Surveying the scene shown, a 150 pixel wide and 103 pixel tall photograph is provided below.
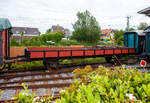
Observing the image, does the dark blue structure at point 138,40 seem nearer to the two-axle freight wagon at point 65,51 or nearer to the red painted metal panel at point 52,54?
the two-axle freight wagon at point 65,51

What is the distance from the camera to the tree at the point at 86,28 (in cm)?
2684

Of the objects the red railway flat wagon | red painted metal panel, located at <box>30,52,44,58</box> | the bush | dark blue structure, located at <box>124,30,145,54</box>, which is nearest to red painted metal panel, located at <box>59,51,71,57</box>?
the red railway flat wagon

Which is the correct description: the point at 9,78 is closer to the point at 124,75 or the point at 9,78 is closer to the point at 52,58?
the point at 52,58

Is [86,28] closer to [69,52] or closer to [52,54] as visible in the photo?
[69,52]

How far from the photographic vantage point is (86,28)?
1062 inches

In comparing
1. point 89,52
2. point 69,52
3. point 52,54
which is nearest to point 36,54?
point 52,54

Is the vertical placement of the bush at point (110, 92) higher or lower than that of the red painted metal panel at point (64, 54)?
lower

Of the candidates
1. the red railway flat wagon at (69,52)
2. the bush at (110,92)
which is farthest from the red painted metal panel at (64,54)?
the bush at (110,92)

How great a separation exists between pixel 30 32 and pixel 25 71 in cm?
4053

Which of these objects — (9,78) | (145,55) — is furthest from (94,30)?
(9,78)

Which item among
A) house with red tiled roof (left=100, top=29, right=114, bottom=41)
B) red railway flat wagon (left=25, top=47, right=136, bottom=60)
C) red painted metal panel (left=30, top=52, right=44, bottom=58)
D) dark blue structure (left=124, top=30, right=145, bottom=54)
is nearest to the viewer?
red painted metal panel (left=30, top=52, right=44, bottom=58)

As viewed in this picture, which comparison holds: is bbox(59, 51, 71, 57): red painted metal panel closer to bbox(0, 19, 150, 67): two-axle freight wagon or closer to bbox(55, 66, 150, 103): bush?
bbox(0, 19, 150, 67): two-axle freight wagon

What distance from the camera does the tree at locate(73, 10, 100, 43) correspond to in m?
Answer: 26.8

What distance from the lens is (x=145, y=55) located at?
373 inches
